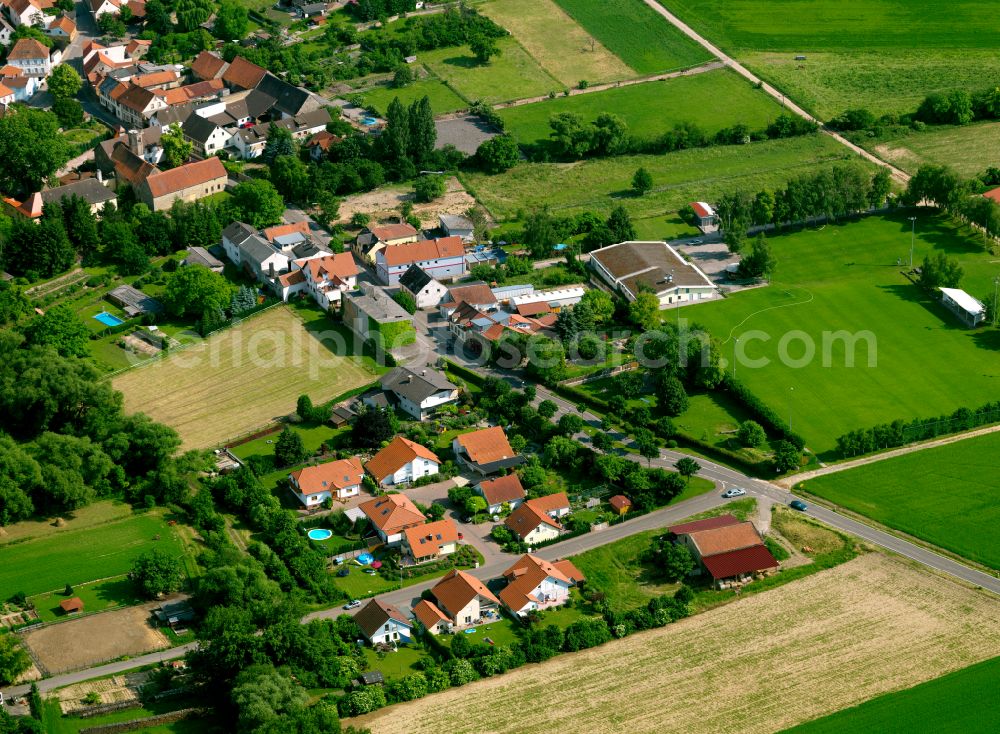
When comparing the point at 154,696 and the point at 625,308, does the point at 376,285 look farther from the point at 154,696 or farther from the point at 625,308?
the point at 154,696

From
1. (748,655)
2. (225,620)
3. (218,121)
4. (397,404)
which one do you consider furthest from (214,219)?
(748,655)

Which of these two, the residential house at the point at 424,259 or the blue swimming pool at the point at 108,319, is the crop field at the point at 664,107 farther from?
the blue swimming pool at the point at 108,319

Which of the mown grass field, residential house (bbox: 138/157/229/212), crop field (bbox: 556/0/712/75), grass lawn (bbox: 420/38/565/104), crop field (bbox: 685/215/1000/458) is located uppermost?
crop field (bbox: 556/0/712/75)

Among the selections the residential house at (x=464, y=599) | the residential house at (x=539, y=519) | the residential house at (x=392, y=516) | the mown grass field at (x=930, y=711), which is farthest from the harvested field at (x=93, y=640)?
the mown grass field at (x=930, y=711)

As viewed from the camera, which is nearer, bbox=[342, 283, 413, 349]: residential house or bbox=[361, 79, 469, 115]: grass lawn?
bbox=[342, 283, 413, 349]: residential house

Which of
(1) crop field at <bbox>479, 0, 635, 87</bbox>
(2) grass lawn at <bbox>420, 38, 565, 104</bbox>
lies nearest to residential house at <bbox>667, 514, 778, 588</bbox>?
(2) grass lawn at <bbox>420, 38, 565, 104</bbox>

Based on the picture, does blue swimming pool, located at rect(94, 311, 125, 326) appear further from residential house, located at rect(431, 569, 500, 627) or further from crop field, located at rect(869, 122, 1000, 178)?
crop field, located at rect(869, 122, 1000, 178)
